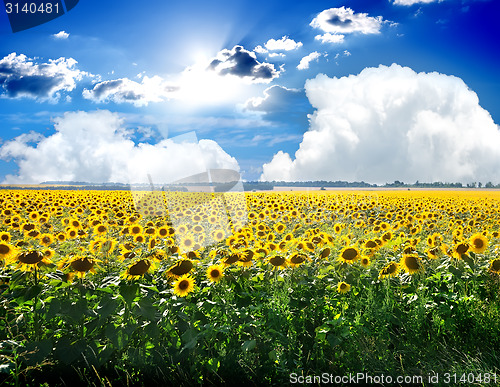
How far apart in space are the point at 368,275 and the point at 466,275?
1.48m

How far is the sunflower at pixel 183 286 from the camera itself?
171 inches

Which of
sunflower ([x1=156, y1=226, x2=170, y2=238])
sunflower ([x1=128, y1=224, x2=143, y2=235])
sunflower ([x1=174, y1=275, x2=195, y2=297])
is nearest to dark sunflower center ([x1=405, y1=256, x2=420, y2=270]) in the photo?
sunflower ([x1=174, y1=275, x2=195, y2=297])

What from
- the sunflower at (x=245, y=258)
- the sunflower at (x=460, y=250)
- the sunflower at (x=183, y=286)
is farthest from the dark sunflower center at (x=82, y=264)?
the sunflower at (x=460, y=250)

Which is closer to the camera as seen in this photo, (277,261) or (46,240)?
(277,261)

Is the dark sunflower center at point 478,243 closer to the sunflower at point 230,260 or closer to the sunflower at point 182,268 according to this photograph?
the sunflower at point 230,260

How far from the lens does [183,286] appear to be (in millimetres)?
4391

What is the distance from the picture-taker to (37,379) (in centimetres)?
391

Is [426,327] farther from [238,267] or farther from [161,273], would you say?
[161,273]

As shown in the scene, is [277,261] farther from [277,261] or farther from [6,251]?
[6,251]

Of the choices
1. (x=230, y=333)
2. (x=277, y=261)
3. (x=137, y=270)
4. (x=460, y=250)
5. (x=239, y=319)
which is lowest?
(x=230, y=333)

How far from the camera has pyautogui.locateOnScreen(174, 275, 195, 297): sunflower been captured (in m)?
4.36

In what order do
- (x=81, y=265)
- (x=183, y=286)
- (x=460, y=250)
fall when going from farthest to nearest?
(x=460, y=250) → (x=183, y=286) → (x=81, y=265)

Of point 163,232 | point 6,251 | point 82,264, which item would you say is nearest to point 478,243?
point 163,232

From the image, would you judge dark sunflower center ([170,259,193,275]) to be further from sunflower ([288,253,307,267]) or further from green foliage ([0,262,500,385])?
sunflower ([288,253,307,267])
